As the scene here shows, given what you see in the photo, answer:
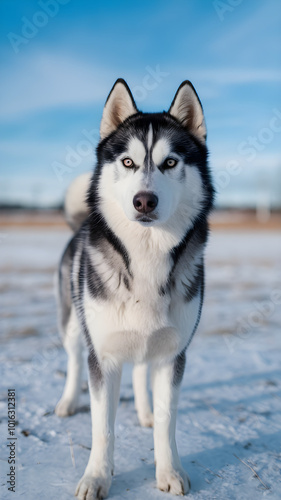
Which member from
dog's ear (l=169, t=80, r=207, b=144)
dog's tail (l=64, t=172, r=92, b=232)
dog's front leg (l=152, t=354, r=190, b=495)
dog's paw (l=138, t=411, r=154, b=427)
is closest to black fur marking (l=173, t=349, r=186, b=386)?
dog's front leg (l=152, t=354, r=190, b=495)

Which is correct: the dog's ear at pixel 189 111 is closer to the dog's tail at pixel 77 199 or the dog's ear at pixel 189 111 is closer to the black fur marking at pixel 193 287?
the black fur marking at pixel 193 287

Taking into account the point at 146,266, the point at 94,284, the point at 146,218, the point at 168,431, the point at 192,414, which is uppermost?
the point at 146,218

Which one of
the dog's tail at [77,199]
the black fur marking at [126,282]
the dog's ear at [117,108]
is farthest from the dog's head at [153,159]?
the dog's tail at [77,199]

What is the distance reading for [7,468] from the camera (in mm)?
2895

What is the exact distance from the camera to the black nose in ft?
8.01

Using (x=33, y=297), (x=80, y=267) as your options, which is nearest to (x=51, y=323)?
(x=33, y=297)

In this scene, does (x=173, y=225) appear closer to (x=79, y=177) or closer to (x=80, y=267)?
(x=80, y=267)

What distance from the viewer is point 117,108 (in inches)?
119

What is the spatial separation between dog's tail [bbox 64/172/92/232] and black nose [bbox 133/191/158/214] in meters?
1.73

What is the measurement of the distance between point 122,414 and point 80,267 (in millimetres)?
1452

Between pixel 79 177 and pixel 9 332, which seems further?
pixel 9 332

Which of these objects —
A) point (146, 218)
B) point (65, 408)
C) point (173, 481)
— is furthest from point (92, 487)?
point (146, 218)

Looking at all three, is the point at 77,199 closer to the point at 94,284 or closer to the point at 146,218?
the point at 94,284

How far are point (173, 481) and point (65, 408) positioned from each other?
1.36 metres
